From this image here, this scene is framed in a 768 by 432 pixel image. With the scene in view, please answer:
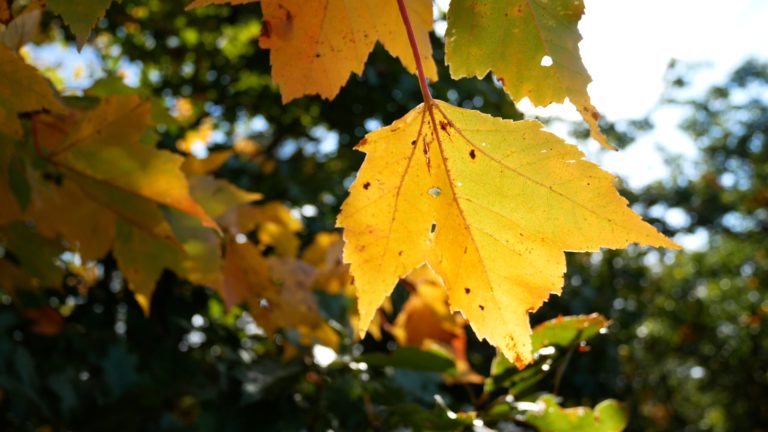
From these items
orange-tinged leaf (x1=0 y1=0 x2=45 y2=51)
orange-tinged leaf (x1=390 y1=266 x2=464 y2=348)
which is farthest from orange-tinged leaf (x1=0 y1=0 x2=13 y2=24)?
orange-tinged leaf (x1=390 y1=266 x2=464 y2=348)

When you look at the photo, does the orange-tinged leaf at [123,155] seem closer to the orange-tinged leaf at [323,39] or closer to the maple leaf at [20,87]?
the maple leaf at [20,87]

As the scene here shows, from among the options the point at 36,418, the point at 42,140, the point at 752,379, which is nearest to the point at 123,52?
the point at 36,418

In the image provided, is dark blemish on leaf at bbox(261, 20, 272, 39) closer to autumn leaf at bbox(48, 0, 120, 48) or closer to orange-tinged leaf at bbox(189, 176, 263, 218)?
autumn leaf at bbox(48, 0, 120, 48)

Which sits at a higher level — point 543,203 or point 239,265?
point 239,265

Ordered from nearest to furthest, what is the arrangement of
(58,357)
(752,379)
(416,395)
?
(416,395) → (58,357) → (752,379)

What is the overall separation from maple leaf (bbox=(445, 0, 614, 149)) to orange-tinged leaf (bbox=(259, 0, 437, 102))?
0.06 m

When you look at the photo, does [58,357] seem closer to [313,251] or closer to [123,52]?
[313,251]

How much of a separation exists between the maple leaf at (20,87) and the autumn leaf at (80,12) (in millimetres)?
109

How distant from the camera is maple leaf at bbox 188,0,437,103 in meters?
0.67

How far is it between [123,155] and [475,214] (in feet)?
1.55

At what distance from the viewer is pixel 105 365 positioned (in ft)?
4.88

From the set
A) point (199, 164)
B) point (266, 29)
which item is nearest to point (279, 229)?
point (199, 164)

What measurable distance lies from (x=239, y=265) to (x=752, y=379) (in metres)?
6.87

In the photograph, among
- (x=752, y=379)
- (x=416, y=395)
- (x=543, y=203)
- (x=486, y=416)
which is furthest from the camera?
(x=752, y=379)
